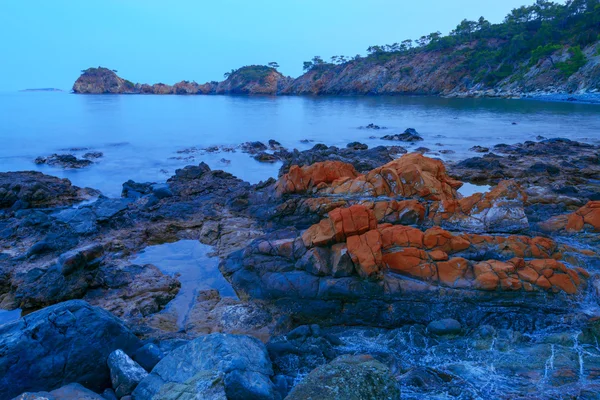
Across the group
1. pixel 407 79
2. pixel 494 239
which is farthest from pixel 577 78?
pixel 494 239

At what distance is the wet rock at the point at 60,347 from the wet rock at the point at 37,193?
12.5 meters

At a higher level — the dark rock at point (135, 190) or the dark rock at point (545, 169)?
the dark rock at point (545, 169)

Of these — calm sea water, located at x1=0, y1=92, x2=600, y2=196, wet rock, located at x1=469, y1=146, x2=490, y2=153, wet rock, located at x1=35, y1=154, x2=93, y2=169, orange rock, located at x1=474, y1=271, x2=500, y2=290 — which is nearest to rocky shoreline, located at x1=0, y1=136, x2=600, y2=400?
orange rock, located at x1=474, y1=271, x2=500, y2=290

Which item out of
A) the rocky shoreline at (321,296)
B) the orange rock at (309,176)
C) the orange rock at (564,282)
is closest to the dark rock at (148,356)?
the rocky shoreline at (321,296)

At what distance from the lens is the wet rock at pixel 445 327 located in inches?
327

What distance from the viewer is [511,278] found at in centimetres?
903

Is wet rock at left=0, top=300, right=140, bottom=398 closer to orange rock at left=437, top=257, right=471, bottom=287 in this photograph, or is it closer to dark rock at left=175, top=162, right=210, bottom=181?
orange rock at left=437, top=257, right=471, bottom=287

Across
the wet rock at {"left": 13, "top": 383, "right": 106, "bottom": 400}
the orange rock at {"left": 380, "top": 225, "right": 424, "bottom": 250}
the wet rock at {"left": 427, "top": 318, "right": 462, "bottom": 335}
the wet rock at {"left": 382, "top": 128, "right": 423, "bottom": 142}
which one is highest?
the orange rock at {"left": 380, "top": 225, "right": 424, "bottom": 250}

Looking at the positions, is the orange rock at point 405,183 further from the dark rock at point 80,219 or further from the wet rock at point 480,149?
the wet rock at point 480,149

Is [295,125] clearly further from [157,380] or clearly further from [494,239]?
[157,380]

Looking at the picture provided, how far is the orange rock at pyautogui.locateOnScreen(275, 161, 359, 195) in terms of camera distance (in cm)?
1572

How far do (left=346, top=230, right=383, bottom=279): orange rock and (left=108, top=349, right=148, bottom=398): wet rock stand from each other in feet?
17.3

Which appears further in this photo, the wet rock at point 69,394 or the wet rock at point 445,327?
the wet rock at point 445,327

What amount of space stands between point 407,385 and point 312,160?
55.3 feet
